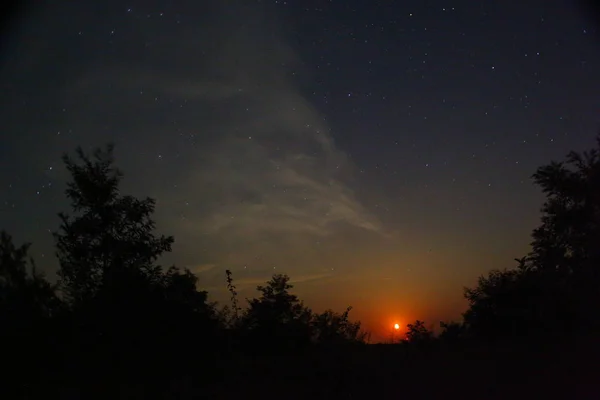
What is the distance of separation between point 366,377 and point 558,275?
14100mm

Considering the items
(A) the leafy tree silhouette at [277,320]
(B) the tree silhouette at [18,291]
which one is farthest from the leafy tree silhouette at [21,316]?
(A) the leafy tree silhouette at [277,320]

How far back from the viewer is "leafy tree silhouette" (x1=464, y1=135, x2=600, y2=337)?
84.3 feet

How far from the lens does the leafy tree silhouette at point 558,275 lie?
2569cm

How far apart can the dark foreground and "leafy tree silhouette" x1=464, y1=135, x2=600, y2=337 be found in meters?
5.77

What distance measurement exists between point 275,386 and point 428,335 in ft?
23.0

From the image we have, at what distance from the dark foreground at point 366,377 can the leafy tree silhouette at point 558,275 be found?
18.9 feet

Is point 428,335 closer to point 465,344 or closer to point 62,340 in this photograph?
point 465,344

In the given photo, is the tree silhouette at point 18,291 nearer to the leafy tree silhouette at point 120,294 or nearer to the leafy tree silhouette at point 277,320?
the leafy tree silhouette at point 120,294

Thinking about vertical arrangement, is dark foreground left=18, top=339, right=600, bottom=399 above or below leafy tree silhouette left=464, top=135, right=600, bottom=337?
below

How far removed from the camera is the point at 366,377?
57.0 feet

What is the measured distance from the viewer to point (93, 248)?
66.6ft

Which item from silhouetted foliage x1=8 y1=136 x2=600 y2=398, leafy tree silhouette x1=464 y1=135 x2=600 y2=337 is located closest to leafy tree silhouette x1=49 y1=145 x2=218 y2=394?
silhouetted foliage x1=8 y1=136 x2=600 y2=398

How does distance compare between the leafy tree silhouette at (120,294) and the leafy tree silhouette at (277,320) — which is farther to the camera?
the leafy tree silhouette at (277,320)

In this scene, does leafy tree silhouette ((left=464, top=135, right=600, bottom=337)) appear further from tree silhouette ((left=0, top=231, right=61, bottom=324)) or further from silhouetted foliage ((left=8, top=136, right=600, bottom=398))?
tree silhouette ((left=0, top=231, right=61, bottom=324))
